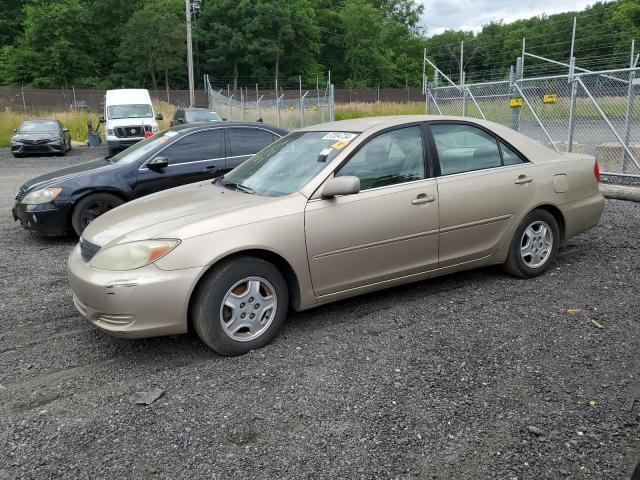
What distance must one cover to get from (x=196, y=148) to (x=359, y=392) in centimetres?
505

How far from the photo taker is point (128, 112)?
823 inches

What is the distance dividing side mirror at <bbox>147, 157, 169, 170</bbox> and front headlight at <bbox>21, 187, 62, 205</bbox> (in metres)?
1.13

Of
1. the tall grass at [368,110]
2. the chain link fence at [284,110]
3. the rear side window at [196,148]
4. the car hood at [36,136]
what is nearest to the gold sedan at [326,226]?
the rear side window at [196,148]

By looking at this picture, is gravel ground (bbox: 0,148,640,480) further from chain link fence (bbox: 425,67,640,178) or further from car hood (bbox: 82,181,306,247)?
chain link fence (bbox: 425,67,640,178)

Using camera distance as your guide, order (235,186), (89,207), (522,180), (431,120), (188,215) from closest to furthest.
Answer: (188,215)
(235,186)
(431,120)
(522,180)
(89,207)

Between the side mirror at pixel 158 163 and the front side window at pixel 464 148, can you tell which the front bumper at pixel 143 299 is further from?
the side mirror at pixel 158 163

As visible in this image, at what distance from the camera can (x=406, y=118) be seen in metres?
4.85

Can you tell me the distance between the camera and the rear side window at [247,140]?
25.5 ft

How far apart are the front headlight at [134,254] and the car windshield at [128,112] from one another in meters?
18.3

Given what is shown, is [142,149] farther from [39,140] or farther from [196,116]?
[39,140]

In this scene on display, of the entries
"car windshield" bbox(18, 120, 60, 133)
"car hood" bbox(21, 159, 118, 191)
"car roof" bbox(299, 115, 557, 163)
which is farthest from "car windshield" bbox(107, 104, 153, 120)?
"car roof" bbox(299, 115, 557, 163)

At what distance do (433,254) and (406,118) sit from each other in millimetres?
1197

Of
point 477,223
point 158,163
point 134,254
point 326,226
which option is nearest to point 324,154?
point 326,226

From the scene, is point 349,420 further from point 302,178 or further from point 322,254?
point 302,178
